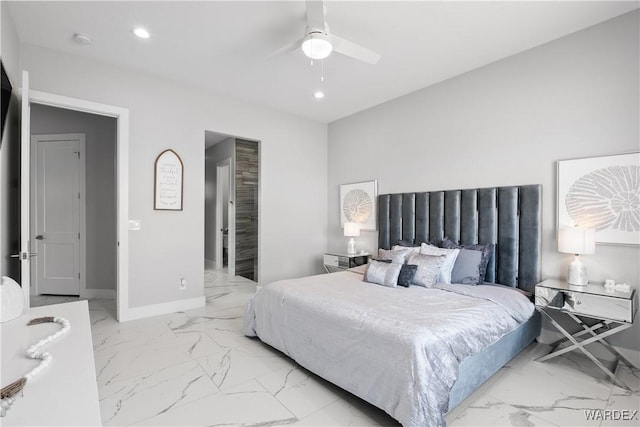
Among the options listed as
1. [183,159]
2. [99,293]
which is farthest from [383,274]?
[99,293]

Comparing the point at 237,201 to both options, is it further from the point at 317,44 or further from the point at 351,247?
the point at 317,44

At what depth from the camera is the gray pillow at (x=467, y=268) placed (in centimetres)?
309

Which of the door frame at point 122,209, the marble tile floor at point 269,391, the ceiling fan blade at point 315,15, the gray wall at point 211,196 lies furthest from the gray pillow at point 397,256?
the gray wall at point 211,196

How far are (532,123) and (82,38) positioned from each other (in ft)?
14.5

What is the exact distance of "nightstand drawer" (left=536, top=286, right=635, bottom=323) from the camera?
7.36ft

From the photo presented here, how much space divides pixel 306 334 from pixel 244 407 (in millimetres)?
626

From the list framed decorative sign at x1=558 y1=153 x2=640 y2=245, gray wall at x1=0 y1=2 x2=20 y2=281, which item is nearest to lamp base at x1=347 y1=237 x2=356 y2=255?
framed decorative sign at x1=558 y1=153 x2=640 y2=245

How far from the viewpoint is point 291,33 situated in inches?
113

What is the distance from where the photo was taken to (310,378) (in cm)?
238

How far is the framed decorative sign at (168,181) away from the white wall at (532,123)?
9.03 ft

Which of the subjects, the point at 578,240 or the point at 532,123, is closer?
the point at 578,240

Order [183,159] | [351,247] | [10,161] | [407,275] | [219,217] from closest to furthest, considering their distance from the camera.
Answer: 1. [10,161]
2. [407,275]
3. [183,159]
4. [351,247]
5. [219,217]

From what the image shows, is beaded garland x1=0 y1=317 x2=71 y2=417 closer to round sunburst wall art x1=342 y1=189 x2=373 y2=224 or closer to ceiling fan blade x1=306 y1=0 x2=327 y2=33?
ceiling fan blade x1=306 y1=0 x2=327 y2=33

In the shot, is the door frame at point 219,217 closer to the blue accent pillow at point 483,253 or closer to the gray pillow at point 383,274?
the gray pillow at point 383,274
